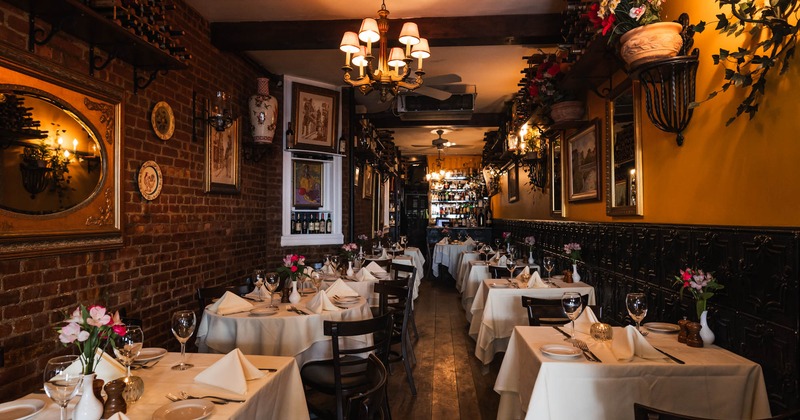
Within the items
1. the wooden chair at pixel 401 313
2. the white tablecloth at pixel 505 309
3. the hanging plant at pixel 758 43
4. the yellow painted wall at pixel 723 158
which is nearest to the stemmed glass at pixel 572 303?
the yellow painted wall at pixel 723 158

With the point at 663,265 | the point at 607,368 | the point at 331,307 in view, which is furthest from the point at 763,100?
the point at 331,307

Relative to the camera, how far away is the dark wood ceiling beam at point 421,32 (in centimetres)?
502

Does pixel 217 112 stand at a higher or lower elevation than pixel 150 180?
higher

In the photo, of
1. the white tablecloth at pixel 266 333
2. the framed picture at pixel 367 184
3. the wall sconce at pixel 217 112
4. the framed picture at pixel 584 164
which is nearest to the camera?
the white tablecloth at pixel 266 333

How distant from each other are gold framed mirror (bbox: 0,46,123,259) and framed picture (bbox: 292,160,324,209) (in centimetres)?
390

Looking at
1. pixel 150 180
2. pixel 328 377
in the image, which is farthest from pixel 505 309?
pixel 150 180

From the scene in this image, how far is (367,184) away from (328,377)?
25.6 ft

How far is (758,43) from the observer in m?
2.28

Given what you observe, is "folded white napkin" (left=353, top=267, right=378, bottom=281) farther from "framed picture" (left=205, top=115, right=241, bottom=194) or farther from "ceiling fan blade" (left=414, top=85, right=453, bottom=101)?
"ceiling fan blade" (left=414, top=85, right=453, bottom=101)

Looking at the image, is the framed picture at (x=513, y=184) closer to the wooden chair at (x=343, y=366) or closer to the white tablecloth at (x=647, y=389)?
the wooden chair at (x=343, y=366)

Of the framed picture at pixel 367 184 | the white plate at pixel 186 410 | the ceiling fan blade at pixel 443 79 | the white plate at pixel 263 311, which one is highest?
the ceiling fan blade at pixel 443 79

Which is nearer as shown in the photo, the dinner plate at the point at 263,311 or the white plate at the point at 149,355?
the white plate at the point at 149,355

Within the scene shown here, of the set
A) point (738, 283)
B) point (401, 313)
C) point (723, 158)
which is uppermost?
point (723, 158)

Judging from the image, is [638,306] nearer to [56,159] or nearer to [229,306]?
[229,306]
